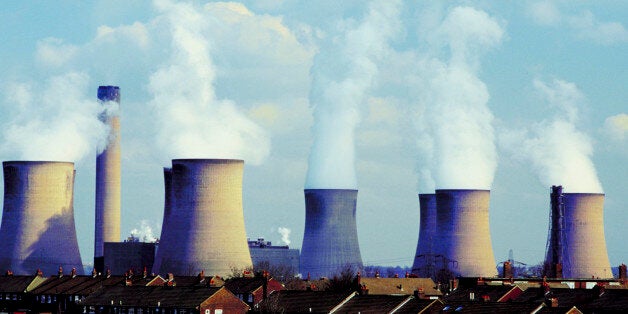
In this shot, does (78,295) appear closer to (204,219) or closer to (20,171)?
(204,219)

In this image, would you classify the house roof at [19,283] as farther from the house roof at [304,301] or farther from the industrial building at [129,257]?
the industrial building at [129,257]

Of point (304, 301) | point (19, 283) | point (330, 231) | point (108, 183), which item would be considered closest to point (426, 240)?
point (330, 231)

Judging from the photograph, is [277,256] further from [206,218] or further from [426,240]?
[206,218]

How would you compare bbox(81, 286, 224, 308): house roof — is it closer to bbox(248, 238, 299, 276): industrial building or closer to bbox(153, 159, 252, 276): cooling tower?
bbox(153, 159, 252, 276): cooling tower

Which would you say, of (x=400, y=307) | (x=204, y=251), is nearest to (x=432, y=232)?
(x=204, y=251)

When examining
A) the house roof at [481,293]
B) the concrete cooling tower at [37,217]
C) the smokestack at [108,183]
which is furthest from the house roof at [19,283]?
the smokestack at [108,183]
